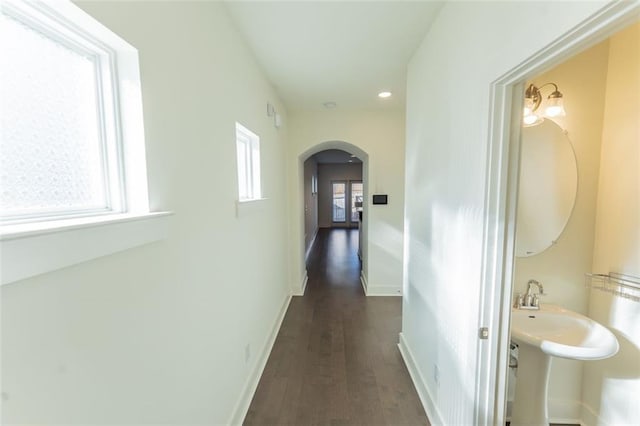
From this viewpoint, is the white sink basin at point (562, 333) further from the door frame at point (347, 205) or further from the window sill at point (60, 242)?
the door frame at point (347, 205)

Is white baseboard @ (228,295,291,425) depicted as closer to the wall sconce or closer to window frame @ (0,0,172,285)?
window frame @ (0,0,172,285)

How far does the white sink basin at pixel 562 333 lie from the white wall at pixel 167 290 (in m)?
1.66

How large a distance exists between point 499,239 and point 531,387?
1063 mm

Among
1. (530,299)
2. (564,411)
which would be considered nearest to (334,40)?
(530,299)

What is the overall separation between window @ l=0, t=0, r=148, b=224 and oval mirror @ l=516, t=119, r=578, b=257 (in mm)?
1963

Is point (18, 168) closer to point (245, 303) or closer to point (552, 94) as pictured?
point (245, 303)

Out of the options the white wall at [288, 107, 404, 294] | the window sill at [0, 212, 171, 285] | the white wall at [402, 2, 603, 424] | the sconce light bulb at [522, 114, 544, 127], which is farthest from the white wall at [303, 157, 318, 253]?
the window sill at [0, 212, 171, 285]

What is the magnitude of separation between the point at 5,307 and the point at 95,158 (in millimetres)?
490

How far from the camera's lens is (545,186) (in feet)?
5.49

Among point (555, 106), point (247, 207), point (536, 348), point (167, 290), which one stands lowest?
point (536, 348)

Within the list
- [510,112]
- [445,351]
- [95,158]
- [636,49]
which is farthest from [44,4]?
[636,49]

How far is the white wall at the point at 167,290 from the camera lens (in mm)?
601

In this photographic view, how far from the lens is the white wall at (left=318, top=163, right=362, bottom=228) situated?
10852mm

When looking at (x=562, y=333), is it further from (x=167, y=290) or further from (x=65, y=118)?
(x=65, y=118)
